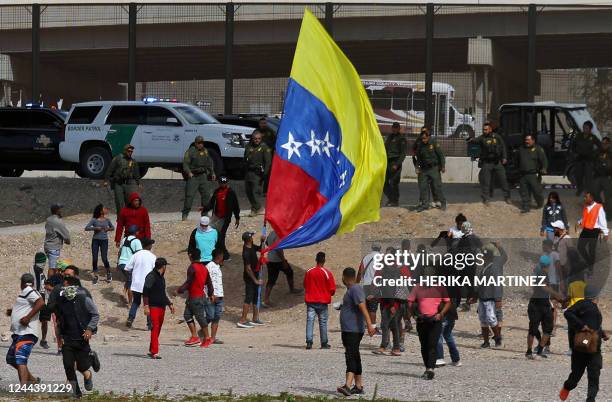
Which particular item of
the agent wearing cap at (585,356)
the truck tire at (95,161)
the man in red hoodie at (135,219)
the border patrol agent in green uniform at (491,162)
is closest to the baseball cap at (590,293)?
the agent wearing cap at (585,356)

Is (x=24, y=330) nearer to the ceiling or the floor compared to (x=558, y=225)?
nearer to the floor

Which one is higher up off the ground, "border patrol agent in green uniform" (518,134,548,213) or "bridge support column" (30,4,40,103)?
"bridge support column" (30,4,40,103)

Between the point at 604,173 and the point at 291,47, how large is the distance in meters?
18.2

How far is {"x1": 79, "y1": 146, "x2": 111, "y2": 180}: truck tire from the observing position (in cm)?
3384

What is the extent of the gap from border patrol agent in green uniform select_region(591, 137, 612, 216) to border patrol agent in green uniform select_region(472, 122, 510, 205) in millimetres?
1963

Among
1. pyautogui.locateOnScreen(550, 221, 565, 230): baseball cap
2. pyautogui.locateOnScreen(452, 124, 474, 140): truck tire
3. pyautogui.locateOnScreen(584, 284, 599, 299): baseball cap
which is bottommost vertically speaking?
pyautogui.locateOnScreen(584, 284, 599, 299): baseball cap

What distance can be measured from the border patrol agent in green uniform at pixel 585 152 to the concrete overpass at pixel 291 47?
10.1 metres

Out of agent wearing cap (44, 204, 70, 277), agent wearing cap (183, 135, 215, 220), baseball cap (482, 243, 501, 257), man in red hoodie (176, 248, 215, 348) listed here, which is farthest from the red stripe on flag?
agent wearing cap (183, 135, 215, 220)

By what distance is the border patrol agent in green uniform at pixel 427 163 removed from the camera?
29.3m

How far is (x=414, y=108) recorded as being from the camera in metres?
43.8

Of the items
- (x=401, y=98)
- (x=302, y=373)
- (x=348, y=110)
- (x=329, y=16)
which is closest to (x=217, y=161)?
(x=329, y=16)

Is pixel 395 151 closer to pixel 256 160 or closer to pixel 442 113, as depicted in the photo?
pixel 256 160

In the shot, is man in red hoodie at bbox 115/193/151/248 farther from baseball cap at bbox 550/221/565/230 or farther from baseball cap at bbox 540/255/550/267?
baseball cap at bbox 540/255/550/267

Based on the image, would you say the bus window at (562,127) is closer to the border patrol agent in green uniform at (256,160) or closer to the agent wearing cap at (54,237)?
the border patrol agent in green uniform at (256,160)
